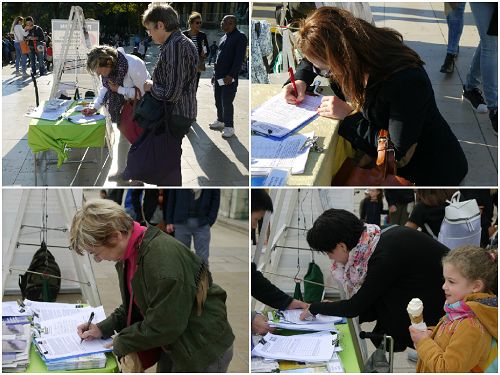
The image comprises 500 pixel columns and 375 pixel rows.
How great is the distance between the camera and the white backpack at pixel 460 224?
4020 mm

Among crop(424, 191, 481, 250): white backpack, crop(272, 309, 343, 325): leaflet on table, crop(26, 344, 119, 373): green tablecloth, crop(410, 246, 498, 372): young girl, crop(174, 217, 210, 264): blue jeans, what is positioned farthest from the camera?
crop(174, 217, 210, 264): blue jeans

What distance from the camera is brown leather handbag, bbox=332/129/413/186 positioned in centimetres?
279

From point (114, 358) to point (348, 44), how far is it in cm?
151

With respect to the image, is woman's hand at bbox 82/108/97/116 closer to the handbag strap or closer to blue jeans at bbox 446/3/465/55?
blue jeans at bbox 446/3/465/55

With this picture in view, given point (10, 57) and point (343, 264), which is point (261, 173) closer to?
point (343, 264)

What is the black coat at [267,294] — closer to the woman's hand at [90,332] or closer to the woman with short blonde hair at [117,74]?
the woman's hand at [90,332]

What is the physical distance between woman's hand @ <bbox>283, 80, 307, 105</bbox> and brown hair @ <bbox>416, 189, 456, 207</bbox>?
1.02m

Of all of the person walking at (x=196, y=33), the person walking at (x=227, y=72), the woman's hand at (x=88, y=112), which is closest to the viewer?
the person walking at (x=196, y=33)

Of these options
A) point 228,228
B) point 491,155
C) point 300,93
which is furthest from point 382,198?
point 228,228

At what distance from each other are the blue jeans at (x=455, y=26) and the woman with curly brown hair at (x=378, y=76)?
97.8 inches

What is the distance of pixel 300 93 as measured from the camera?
127 inches

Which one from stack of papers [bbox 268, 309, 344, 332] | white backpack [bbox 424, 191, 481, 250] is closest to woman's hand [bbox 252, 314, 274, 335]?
stack of papers [bbox 268, 309, 344, 332]

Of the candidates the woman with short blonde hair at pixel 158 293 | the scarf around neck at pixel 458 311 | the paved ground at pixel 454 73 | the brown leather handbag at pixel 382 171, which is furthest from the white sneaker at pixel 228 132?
the scarf around neck at pixel 458 311

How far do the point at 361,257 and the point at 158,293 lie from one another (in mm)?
878
